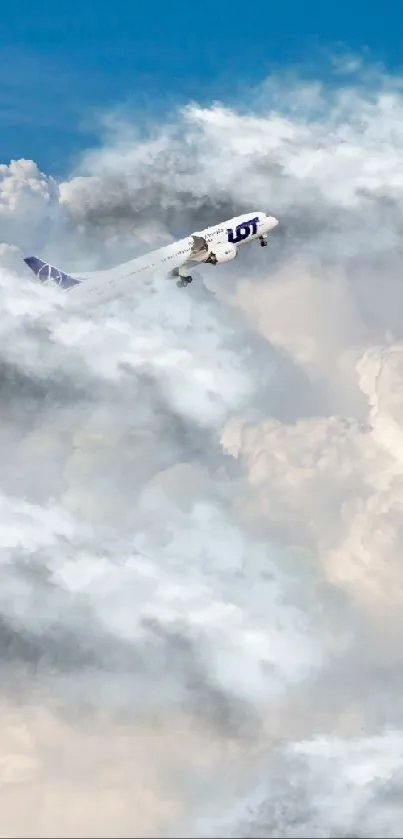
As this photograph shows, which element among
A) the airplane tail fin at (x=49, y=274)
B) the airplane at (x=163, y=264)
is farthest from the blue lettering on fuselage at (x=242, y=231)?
the airplane tail fin at (x=49, y=274)

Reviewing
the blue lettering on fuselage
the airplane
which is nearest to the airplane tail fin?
the airplane

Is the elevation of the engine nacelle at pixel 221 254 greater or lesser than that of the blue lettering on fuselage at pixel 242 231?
lesser

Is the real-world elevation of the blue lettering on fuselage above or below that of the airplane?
above

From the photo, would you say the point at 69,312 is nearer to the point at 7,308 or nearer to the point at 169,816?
the point at 7,308

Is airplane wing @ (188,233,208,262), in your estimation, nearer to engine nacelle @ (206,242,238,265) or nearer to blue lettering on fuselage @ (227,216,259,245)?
engine nacelle @ (206,242,238,265)

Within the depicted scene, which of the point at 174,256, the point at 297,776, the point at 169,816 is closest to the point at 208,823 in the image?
the point at 169,816

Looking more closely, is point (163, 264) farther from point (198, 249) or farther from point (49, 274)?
point (49, 274)

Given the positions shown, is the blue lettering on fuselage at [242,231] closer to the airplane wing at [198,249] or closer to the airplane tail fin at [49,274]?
the airplane wing at [198,249]
